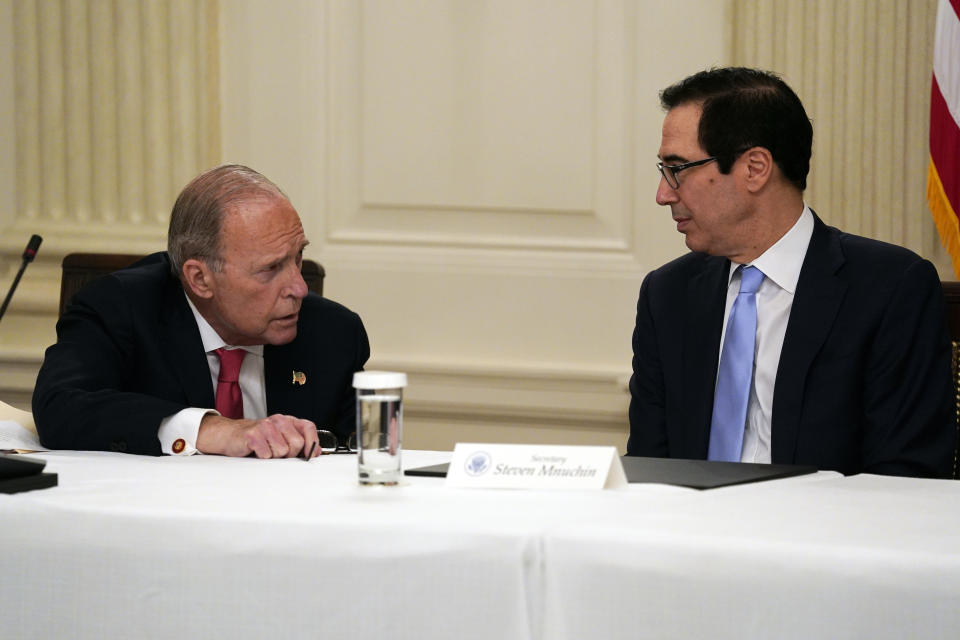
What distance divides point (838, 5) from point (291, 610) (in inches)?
114

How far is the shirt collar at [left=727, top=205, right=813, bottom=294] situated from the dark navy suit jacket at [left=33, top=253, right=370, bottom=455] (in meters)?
0.91

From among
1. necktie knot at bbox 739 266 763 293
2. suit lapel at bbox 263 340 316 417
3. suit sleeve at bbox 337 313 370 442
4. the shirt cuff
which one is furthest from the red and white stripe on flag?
the shirt cuff

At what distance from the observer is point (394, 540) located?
1268 mm

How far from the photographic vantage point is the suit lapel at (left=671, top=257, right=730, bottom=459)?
2342 millimetres

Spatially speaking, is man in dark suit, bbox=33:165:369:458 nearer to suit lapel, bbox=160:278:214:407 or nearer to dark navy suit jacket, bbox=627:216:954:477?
suit lapel, bbox=160:278:214:407

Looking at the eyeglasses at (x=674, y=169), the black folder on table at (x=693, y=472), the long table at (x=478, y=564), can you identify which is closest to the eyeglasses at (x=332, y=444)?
the black folder on table at (x=693, y=472)

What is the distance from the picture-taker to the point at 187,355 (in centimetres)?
242

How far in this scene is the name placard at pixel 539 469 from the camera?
150cm

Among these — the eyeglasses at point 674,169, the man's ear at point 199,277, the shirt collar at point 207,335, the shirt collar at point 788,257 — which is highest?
the eyeglasses at point 674,169

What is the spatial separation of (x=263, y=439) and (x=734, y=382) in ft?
3.10

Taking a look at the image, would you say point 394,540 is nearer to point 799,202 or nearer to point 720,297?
point 720,297

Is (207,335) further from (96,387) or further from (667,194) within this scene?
(667,194)

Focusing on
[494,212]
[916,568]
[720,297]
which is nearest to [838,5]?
[494,212]

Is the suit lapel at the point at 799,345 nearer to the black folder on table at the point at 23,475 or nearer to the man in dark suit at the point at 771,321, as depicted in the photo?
the man in dark suit at the point at 771,321
